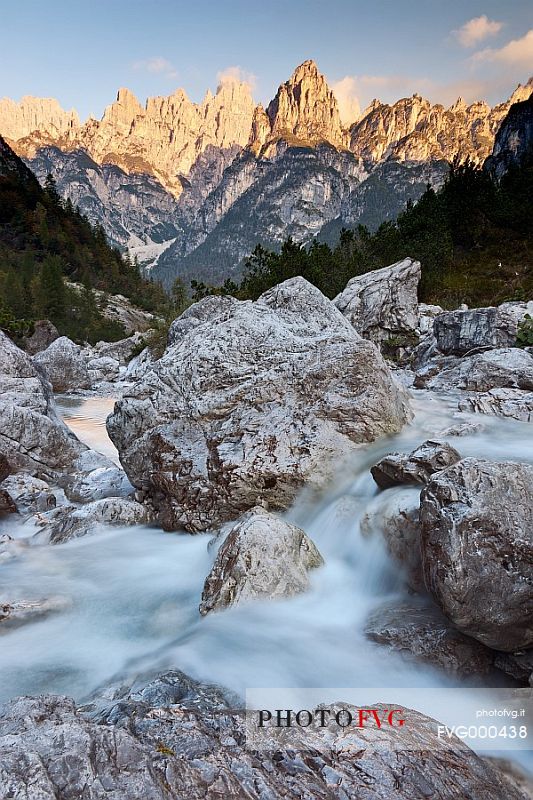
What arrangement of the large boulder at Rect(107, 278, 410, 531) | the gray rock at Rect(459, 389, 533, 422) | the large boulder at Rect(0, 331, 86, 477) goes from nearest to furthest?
the large boulder at Rect(107, 278, 410, 531) → the gray rock at Rect(459, 389, 533, 422) → the large boulder at Rect(0, 331, 86, 477)

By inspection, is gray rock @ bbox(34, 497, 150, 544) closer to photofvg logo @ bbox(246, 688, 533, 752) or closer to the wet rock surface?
the wet rock surface

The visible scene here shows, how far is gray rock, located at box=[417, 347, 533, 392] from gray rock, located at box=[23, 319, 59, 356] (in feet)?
136

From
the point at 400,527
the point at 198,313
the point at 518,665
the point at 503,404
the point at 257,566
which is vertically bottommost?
the point at 518,665

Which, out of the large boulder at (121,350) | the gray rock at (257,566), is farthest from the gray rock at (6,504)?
the large boulder at (121,350)

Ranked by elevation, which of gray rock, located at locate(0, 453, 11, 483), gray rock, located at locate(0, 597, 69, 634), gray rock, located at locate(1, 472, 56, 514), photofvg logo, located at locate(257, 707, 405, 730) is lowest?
gray rock, located at locate(1, 472, 56, 514)

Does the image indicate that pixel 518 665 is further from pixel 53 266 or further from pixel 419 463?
pixel 53 266

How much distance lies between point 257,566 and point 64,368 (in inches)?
1220

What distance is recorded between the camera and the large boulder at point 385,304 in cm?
2469

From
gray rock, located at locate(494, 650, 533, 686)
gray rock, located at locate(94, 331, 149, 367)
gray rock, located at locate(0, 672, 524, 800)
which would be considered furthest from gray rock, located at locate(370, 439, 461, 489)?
gray rock, located at locate(94, 331, 149, 367)

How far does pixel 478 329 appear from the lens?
1602cm

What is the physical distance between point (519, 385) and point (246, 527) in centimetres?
863

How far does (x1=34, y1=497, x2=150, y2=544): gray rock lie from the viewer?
8.62 m

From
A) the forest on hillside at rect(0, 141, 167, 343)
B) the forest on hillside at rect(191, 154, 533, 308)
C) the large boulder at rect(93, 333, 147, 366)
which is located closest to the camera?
the forest on hillside at rect(191, 154, 533, 308)

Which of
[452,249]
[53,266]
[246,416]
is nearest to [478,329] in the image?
[246,416]
